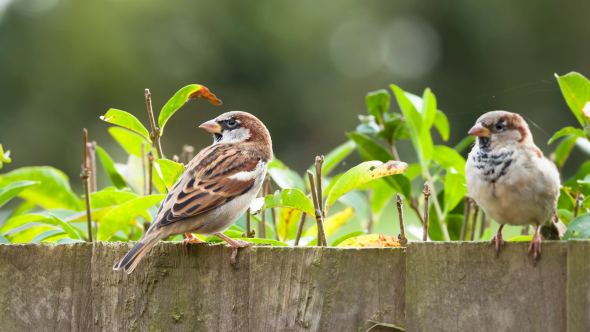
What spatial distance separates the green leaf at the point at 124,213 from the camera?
5.45 ft

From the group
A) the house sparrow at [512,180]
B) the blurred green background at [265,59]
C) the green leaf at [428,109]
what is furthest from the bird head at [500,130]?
the blurred green background at [265,59]

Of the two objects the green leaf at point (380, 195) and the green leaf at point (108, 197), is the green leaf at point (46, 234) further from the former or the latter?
the green leaf at point (380, 195)

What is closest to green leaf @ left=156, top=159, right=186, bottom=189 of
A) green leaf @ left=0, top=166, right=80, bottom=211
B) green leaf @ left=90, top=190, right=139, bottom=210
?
green leaf @ left=90, top=190, right=139, bottom=210

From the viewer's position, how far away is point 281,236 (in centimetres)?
204

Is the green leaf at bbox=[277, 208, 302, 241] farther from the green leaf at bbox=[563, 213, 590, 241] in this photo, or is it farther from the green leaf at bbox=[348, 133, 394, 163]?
the green leaf at bbox=[563, 213, 590, 241]

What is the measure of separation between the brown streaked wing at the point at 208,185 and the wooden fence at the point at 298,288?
0.19 m

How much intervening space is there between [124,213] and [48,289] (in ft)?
1.04

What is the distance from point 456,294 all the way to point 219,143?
4.09ft

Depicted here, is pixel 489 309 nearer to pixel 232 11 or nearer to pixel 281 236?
pixel 281 236

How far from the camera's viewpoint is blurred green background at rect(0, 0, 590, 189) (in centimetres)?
892

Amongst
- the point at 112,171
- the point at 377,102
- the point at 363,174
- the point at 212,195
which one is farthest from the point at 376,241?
the point at 112,171

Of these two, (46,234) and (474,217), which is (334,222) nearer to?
(474,217)

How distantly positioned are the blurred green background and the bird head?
6813 mm

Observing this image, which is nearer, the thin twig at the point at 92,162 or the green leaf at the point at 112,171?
the green leaf at the point at 112,171
